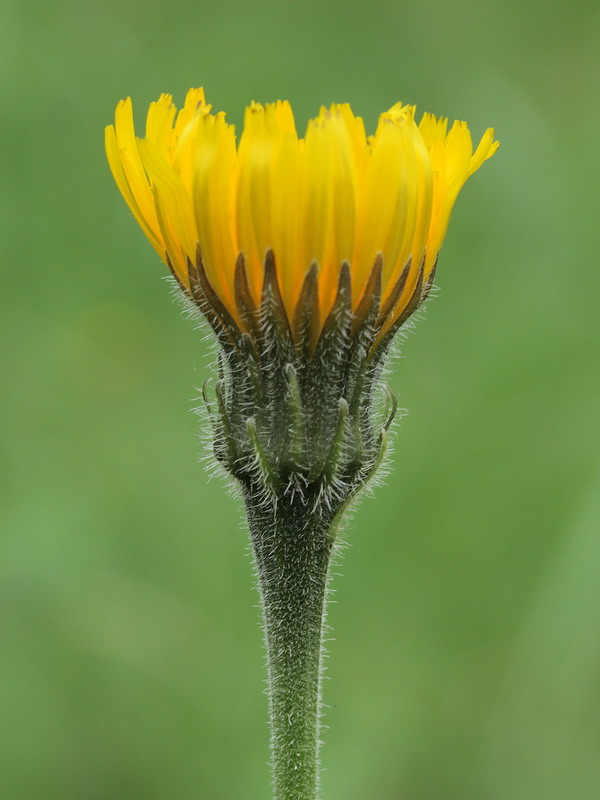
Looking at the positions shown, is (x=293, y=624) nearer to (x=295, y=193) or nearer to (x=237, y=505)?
(x=295, y=193)

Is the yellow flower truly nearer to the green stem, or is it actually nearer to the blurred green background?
the green stem

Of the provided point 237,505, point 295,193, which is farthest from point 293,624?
point 237,505

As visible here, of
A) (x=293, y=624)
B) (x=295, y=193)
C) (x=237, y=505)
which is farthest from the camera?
(x=237, y=505)

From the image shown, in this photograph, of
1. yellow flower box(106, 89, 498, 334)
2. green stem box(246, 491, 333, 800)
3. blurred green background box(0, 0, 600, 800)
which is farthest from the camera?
blurred green background box(0, 0, 600, 800)

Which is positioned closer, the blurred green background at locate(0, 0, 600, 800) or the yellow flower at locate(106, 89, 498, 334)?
the yellow flower at locate(106, 89, 498, 334)

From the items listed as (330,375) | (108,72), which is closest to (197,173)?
(330,375)

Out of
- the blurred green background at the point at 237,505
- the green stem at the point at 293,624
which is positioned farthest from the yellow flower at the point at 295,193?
the blurred green background at the point at 237,505

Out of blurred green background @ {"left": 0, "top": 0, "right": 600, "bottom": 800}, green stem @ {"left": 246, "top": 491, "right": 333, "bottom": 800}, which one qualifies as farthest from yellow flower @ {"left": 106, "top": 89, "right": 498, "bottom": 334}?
blurred green background @ {"left": 0, "top": 0, "right": 600, "bottom": 800}
